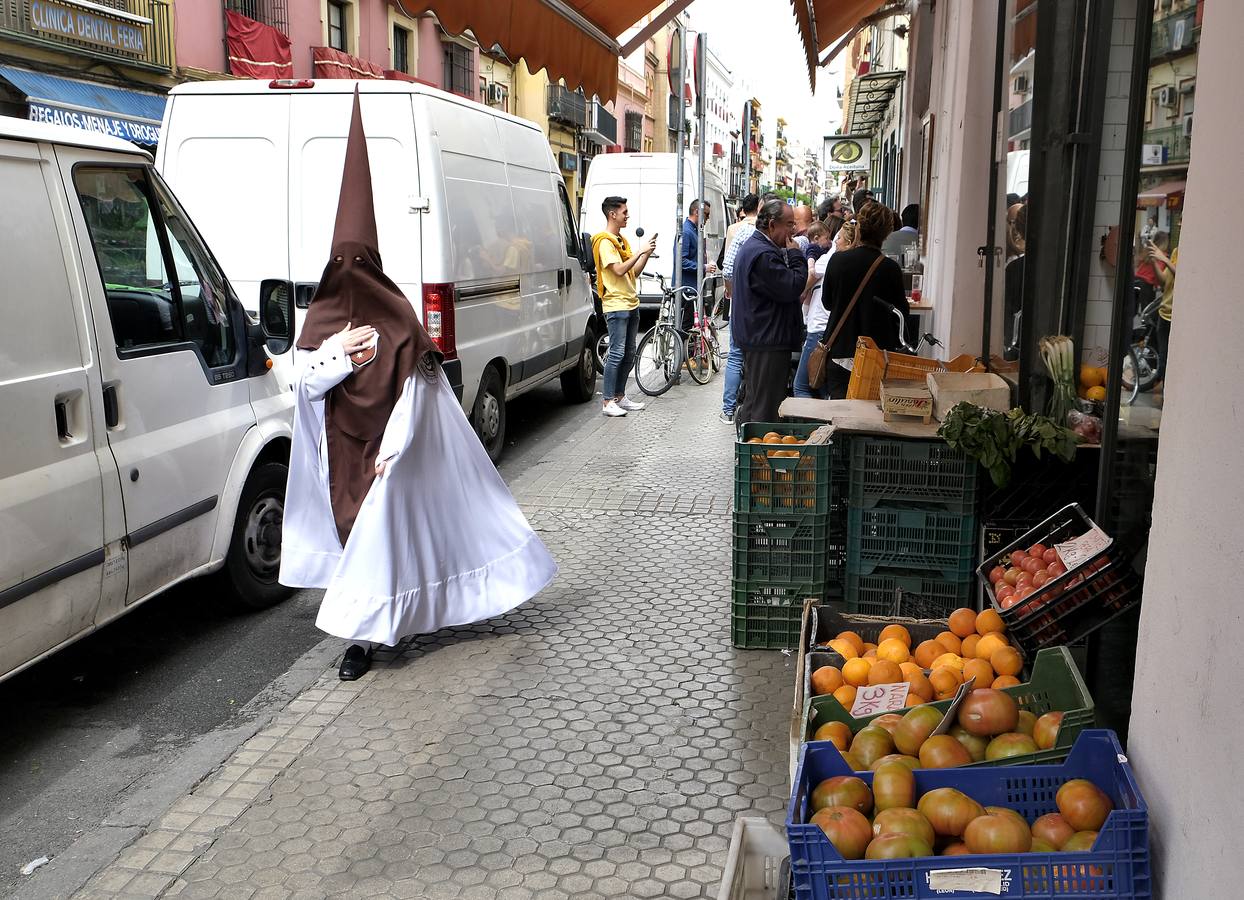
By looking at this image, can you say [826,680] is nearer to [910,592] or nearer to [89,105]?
[910,592]

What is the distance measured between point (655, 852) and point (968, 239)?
5831mm

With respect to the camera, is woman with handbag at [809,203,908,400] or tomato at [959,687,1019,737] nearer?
tomato at [959,687,1019,737]

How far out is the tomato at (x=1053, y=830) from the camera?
2.36m

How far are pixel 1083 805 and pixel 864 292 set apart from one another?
5.13 m

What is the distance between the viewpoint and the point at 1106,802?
2.44m

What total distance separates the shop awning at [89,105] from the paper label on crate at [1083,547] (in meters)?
14.5

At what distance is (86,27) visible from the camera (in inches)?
653

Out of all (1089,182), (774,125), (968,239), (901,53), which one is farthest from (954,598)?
(774,125)

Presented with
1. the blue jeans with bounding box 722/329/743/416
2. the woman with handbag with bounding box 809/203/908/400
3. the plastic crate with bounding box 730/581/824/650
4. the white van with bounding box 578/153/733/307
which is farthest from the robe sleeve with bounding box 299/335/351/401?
the white van with bounding box 578/153/733/307

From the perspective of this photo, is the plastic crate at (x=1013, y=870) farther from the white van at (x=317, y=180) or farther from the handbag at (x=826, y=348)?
the white van at (x=317, y=180)

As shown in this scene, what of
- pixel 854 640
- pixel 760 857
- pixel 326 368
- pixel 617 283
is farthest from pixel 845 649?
pixel 617 283

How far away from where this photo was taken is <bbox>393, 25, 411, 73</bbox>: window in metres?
27.3

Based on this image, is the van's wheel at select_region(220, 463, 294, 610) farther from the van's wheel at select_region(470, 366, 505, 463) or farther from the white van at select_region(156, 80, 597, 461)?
the van's wheel at select_region(470, 366, 505, 463)

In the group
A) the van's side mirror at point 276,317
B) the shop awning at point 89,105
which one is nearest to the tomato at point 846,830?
the van's side mirror at point 276,317
